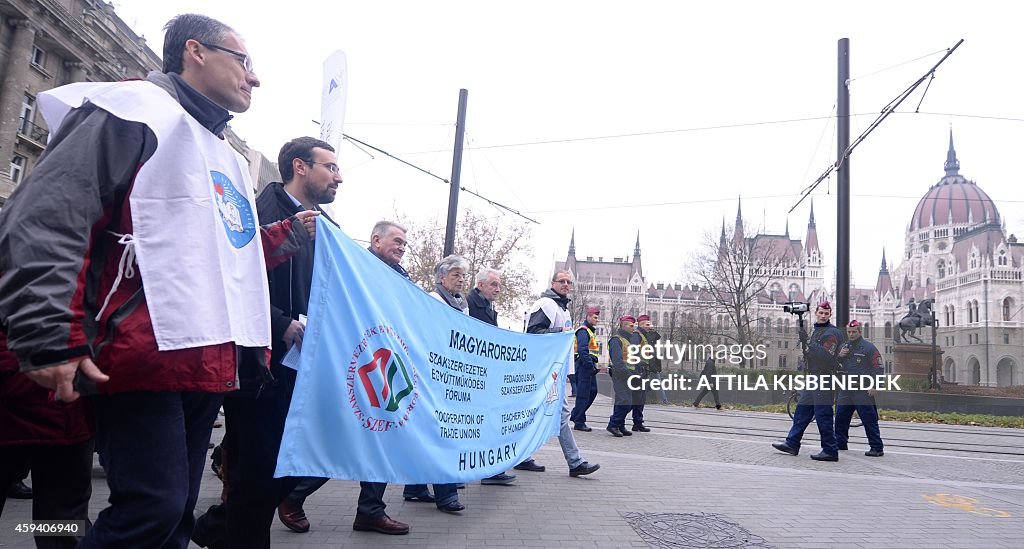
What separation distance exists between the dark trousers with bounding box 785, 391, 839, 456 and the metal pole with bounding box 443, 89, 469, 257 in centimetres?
1005

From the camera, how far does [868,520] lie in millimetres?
5227

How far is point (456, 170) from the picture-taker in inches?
671

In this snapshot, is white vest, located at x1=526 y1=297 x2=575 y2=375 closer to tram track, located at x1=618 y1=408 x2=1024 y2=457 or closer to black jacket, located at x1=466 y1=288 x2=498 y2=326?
black jacket, located at x1=466 y1=288 x2=498 y2=326

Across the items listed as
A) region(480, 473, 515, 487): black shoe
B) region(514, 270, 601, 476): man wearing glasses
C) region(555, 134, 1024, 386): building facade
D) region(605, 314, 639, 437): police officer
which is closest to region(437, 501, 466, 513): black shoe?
region(480, 473, 515, 487): black shoe

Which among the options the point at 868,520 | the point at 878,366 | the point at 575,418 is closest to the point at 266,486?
the point at 868,520

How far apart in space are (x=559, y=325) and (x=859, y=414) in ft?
17.1

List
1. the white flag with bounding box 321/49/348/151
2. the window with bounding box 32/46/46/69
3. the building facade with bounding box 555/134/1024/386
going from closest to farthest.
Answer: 1. the white flag with bounding box 321/49/348/151
2. the window with bounding box 32/46/46/69
3. the building facade with bounding box 555/134/1024/386

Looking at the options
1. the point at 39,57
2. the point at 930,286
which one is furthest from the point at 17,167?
the point at 930,286

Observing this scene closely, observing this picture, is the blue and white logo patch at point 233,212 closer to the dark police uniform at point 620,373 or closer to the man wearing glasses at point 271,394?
the man wearing glasses at point 271,394

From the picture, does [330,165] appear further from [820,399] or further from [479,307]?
[820,399]

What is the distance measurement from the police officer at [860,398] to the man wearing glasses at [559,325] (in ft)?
15.2

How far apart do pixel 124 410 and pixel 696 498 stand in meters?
5.04

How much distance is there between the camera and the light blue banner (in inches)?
124

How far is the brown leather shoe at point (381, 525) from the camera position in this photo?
4.35 metres
